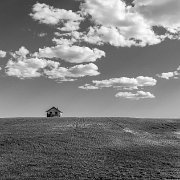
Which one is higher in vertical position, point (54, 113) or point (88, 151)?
point (54, 113)

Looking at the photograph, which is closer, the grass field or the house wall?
the grass field

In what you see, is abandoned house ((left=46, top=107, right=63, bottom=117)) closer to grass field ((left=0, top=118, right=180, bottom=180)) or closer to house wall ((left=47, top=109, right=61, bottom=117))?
house wall ((left=47, top=109, right=61, bottom=117))

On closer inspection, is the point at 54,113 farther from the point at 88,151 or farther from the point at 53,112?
the point at 88,151

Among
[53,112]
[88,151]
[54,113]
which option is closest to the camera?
[88,151]

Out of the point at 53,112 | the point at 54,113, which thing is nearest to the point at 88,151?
the point at 54,113

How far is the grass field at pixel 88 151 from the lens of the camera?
41.2m

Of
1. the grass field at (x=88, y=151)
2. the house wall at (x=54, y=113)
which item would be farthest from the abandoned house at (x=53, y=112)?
the grass field at (x=88, y=151)

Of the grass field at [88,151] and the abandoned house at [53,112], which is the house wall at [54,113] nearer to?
the abandoned house at [53,112]

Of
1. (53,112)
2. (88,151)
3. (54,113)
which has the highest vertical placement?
(53,112)

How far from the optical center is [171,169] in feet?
142

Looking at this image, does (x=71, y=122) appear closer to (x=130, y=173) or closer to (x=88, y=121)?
(x=88, y=121)

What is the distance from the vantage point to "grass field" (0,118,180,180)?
41.2 m

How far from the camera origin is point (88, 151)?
51688 mm

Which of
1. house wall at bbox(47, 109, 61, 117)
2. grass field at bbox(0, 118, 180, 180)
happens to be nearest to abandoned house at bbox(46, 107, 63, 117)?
house wall at bbox(47, 109, 61, 117)
